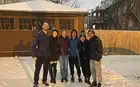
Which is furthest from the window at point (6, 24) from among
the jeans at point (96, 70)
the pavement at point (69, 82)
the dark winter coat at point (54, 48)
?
the jeans at point (96, 70)

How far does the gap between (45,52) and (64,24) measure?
380 inches

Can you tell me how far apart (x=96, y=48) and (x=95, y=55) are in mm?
209

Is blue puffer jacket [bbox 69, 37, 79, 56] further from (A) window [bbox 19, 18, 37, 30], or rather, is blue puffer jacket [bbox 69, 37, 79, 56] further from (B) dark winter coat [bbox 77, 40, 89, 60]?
(A) window [bbox 19, 18, 37, 30]

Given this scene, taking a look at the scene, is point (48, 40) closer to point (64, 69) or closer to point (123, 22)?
point (64, 69)

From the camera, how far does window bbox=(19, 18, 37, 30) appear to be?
16750 millimetres

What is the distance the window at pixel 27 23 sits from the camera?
659 inches

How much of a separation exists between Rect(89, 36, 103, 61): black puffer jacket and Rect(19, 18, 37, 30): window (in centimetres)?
925

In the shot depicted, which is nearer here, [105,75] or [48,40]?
[48,40]

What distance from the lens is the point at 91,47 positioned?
8.11m

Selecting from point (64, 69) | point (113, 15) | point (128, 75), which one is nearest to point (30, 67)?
point (64, 69)

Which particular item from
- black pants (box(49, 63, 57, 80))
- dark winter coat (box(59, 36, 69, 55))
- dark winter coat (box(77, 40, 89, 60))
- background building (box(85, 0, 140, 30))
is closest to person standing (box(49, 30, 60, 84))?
black pants (box(49, 63, 57, 80))

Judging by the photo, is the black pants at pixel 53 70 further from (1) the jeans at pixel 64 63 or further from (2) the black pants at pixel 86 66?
(2) the black pants at pixel 86 66

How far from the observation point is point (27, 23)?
16.9 metres

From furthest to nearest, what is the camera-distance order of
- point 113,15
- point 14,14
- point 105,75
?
1. point 113,15
2. point 14,14
3. point 105,75
